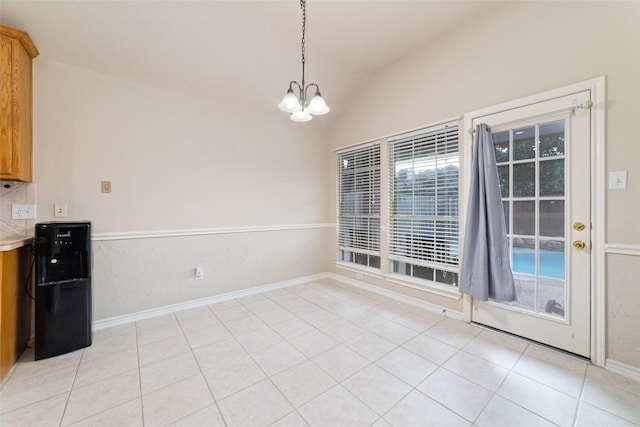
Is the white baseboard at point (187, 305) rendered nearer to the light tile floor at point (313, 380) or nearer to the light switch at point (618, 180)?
the light tile floor at point (313, 380)

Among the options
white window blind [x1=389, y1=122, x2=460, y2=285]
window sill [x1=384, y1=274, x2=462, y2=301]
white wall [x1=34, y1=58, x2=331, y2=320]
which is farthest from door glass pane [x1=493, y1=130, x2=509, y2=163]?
white wall [x1=34, y1=58, x2=331, y2=320]

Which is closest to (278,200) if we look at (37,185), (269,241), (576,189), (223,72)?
(269,241)

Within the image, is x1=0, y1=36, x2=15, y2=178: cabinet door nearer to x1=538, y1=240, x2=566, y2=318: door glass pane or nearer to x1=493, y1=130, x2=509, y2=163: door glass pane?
x1=493, y1=130, x2=509, y2=163: door glass pane

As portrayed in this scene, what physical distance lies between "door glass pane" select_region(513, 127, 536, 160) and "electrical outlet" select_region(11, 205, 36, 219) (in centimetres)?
437

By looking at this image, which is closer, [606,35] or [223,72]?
[606,35]

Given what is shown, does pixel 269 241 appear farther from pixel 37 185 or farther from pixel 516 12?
pixel 516 12

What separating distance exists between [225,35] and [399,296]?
358cm

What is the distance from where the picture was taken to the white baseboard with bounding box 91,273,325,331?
2.59 metres

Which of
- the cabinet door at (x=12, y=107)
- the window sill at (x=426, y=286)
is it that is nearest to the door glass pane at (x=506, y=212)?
the window sill at (x=426, y=286)

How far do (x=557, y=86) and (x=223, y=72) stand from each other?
127 inches

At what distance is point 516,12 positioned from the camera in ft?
7.41

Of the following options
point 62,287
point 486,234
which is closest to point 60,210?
point 62,287

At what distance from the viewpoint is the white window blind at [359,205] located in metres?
3.71

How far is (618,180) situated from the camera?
6.01ft
